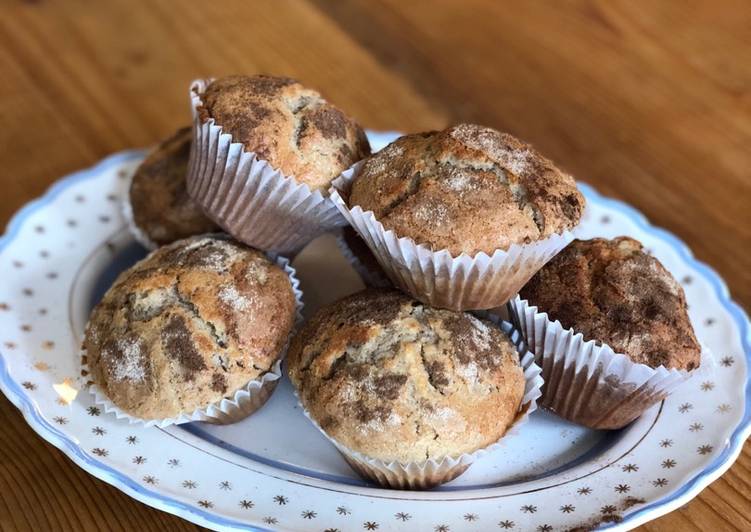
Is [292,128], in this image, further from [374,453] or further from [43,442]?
[43,442]

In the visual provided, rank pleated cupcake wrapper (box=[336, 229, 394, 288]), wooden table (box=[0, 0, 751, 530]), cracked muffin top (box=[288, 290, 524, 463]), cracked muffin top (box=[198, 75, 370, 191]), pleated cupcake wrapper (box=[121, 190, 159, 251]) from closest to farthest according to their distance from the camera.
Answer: cracked muffin top (box=[288, 290, 524, 463]), cracked muffin top (box=[198, 75, 370, 191]), pleated cupcake wrapper (box=[336, 229, 394, 288]), pleated cupcake wrapper (box=[121, 190, 159, 251]), wooden table (box=[0, 0, 751, 530])

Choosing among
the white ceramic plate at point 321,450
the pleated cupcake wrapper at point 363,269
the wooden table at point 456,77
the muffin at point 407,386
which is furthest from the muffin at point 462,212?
the wooden table at point 456,77

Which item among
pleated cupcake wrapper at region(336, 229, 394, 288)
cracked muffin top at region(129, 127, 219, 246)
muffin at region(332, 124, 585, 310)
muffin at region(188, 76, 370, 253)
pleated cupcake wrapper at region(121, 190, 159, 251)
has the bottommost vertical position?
pleated cupcake wrapper at region(121, 190, 159, 251)

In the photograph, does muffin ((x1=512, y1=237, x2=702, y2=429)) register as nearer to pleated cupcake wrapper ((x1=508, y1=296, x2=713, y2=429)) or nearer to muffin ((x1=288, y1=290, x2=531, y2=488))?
pleated cupcake wrapper ((x1=508, y1=296, x2=713, y2=429))

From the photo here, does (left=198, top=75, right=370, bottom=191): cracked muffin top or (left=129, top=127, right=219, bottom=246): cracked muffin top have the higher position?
(left=198, top=75, right=370, bottom=191): cracked muffin top

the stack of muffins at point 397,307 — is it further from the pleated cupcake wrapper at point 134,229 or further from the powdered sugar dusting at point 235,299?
the pleated cupcake wrapper at point 134,229

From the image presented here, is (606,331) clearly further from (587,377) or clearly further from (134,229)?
(134,229)

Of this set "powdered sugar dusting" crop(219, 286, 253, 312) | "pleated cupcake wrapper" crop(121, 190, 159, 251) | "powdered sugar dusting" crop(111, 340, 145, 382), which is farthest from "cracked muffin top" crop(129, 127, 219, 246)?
"powdered sugar dusting" crop(111, 340, 145, 382)
